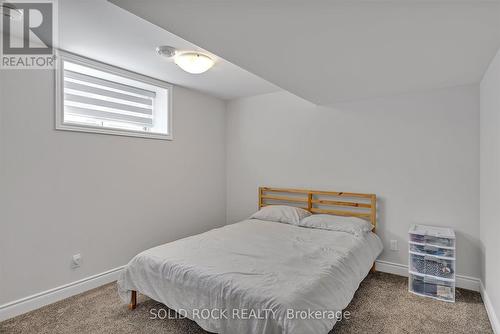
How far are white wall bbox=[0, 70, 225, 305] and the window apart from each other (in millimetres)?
103

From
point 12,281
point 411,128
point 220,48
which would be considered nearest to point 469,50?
point 411,128

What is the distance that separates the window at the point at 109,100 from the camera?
8.59 ft

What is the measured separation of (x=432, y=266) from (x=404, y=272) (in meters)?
0.54

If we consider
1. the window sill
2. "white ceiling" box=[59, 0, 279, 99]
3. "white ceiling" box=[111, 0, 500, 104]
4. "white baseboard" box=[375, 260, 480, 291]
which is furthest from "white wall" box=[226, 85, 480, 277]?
the window sill

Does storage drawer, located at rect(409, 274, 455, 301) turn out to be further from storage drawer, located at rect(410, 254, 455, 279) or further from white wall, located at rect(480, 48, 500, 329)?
white wall, located at rect(480, 48, 500, 329)

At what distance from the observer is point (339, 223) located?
3010 millimetres

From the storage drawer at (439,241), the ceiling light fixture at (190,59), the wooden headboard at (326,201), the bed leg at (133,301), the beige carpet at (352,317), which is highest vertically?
the ceiling light fixture at (190,59)

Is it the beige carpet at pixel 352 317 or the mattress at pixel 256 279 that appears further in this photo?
the beige carpet at pixel 352 317

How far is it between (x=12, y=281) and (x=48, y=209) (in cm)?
64

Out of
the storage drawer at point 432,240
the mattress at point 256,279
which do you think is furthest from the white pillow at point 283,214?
the storage drawer at point 432,240

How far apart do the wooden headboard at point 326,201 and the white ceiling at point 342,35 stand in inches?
58.3

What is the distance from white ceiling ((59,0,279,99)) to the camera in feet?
6.13

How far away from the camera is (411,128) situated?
296cm

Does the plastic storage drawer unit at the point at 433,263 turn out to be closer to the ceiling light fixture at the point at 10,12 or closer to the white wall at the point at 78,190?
the white wall at the point at 78,190
